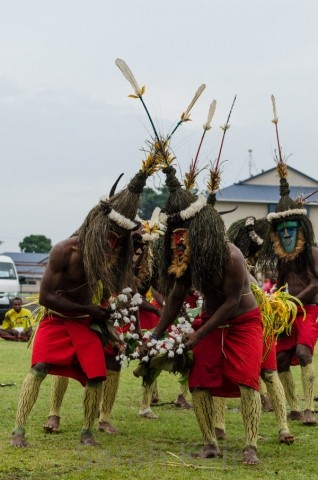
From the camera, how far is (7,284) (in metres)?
Result: 26.8

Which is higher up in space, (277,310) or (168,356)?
(277,310)

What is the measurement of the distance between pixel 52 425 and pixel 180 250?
2077 millimetres

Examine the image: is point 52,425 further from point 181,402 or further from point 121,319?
point 181,402

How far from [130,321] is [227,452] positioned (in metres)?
1.22

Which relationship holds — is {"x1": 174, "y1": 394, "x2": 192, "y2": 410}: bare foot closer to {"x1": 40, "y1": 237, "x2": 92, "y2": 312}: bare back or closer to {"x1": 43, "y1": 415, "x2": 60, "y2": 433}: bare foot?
{"x1": 43, "y1": 415, "x2": 60, "y2": 433}: bare foot

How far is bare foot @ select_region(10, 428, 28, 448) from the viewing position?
661cm

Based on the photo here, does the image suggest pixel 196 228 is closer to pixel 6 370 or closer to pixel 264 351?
pixel 264 351

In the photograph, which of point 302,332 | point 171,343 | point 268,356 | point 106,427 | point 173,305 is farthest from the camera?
point 302,332

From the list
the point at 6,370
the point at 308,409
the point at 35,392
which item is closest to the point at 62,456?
the point at 35,392

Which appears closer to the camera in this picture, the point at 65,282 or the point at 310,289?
the point at 65,282

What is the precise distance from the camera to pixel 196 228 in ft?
20.7

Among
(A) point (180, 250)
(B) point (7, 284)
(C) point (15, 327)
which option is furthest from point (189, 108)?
(B) point (7, 284)

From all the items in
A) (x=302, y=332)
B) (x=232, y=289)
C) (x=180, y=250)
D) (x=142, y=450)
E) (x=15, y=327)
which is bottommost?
(x=142, y=450)

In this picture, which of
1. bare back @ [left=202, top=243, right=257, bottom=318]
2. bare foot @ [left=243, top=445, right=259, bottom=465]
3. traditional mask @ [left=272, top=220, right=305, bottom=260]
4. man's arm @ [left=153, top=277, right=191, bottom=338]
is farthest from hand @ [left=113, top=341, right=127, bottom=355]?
traditional mask @ [left=272, top=220, right=305, bottom=260]
